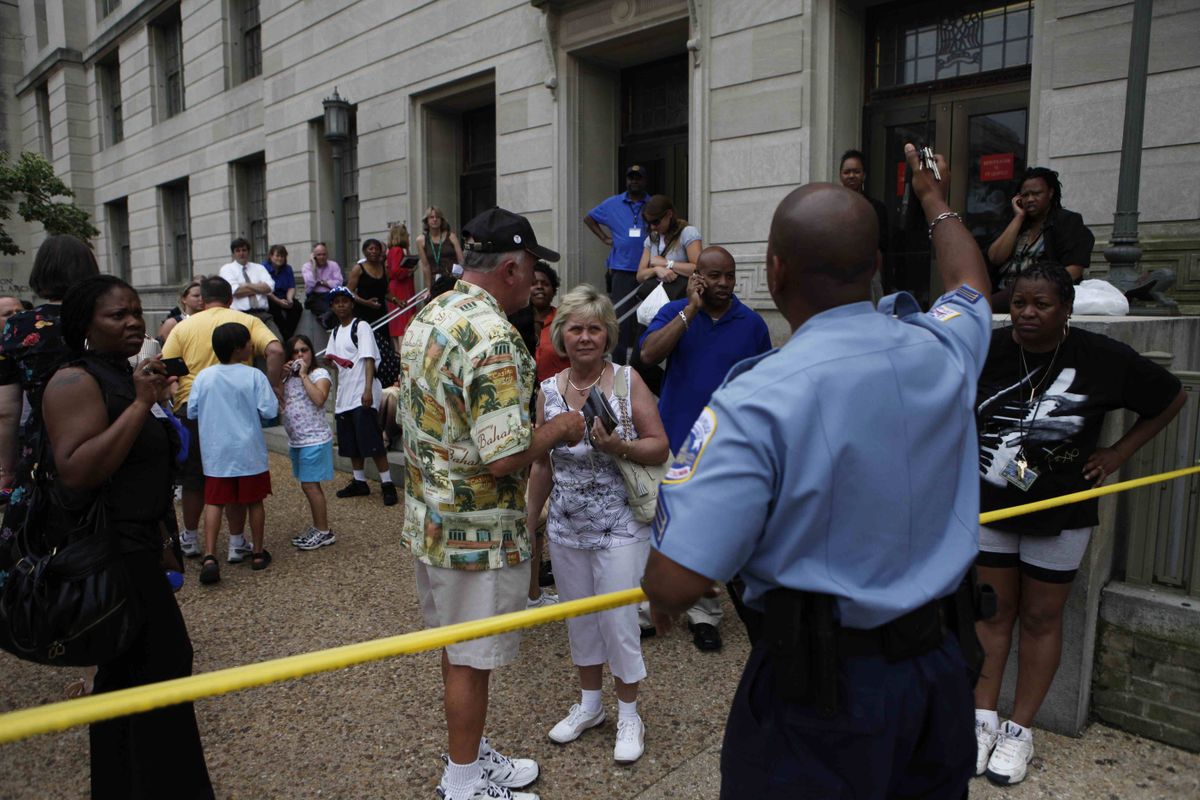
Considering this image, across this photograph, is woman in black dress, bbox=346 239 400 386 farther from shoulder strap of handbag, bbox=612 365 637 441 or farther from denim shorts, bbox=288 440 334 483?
shoulder strap of handbag, bbox=612 365 637 441

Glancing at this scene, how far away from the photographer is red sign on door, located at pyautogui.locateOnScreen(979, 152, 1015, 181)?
24.6 feet

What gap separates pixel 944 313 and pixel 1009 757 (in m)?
2.25

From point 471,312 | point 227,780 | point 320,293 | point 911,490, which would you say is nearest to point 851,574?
point 911,490

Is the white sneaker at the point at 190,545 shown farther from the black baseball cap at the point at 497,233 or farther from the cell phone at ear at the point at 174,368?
the black baseball cap at the point at 497,233

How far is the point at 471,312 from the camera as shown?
9.33ft

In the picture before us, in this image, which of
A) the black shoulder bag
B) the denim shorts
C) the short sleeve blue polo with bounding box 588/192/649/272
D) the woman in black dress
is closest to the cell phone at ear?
the black shoulder bag

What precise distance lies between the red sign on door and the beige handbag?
18.1 feet

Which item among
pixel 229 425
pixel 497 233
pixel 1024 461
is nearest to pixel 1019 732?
pixel 1024 461

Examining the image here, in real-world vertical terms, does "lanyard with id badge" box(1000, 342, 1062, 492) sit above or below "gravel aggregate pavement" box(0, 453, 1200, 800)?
above

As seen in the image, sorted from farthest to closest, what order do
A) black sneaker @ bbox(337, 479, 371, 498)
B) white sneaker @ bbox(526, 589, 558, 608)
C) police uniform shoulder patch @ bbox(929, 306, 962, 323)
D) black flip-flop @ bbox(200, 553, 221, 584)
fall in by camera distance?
black sneaker @ bbox(337, 479, 371, 498) < black flip-flop @ bbox(200, 553, 221, 584) < white sneaker @ bbox(526, 589, 558, 608) < police uniform shoulder patch @ bbox(929, 306, 962, 323)

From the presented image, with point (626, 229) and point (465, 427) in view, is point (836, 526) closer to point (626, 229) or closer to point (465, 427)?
point (465, 427)

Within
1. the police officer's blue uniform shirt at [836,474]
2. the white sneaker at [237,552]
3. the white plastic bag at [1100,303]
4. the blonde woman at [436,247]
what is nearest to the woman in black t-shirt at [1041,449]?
the white plastic bag at [1100,303]


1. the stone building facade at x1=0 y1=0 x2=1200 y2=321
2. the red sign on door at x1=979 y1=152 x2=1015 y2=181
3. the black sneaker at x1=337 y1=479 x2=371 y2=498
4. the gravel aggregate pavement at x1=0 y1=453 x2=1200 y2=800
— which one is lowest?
the gravel aggregate pavement at x1=0 y1=453 x2=1200 y2=800

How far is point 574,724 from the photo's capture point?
3629 mm
